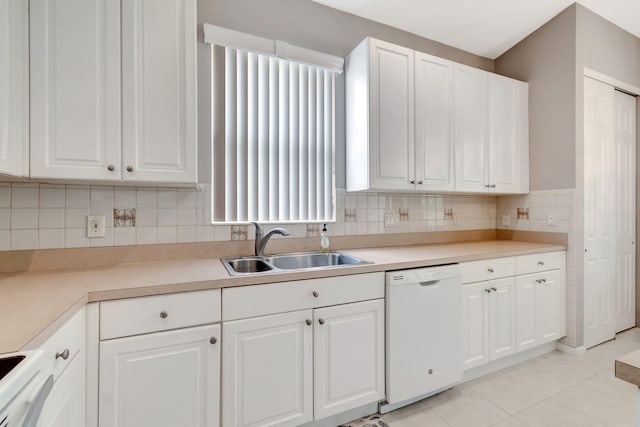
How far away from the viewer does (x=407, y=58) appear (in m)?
2.18

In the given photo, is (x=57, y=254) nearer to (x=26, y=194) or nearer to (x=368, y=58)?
(x=26, y=194)

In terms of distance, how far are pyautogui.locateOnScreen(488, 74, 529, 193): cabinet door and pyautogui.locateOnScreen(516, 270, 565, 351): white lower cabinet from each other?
0.79 meters

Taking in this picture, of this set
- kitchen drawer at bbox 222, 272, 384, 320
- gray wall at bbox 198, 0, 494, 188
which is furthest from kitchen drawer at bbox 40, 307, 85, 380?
gray wall at bbox 198, 0, 494, 188

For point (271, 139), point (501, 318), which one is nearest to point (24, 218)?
point (271, 139)

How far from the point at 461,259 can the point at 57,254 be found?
231 cm

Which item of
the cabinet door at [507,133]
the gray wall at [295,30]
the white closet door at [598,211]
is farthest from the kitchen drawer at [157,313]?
the white closet door at [598,211]

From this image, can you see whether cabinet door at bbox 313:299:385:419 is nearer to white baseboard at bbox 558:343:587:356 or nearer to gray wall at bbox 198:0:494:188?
gray wall at bbox 198:0:494:188

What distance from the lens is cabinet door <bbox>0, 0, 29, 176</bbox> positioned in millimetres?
1145

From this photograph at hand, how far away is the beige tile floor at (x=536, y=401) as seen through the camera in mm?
1693

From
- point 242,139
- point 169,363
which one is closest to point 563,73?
point 242,139

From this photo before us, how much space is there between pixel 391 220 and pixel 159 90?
6.03ft

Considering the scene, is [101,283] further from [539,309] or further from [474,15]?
[474,15]

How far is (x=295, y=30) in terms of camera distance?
7.09 feet

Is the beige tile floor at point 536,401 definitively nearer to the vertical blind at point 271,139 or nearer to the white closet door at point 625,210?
the white closet door at point 625,210
